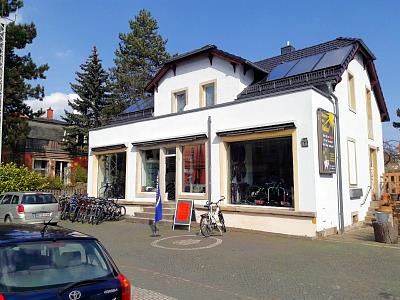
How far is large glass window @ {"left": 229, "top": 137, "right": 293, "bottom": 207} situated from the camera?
13.4 m

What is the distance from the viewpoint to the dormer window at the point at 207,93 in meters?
18.5

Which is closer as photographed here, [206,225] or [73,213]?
[206,225]

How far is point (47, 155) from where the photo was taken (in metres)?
39.3

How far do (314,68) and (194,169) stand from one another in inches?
250

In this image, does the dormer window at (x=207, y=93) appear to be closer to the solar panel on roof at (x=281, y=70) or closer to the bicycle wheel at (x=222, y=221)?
the solar panel on roof at (x=281, y=70)

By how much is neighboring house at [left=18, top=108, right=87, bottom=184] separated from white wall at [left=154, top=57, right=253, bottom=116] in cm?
2122

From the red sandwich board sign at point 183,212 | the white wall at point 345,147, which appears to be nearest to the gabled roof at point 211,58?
the white wall at point 345,147

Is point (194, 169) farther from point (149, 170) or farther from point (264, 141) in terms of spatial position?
point (264, 141)

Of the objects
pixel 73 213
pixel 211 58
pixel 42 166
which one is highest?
pixel 211 58

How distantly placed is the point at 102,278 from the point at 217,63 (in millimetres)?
15762

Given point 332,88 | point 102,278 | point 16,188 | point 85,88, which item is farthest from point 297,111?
point 85,88

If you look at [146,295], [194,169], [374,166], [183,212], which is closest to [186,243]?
[183,212]

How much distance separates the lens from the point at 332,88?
1445 centimetres

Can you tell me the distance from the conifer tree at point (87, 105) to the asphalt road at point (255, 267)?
1042 inches
